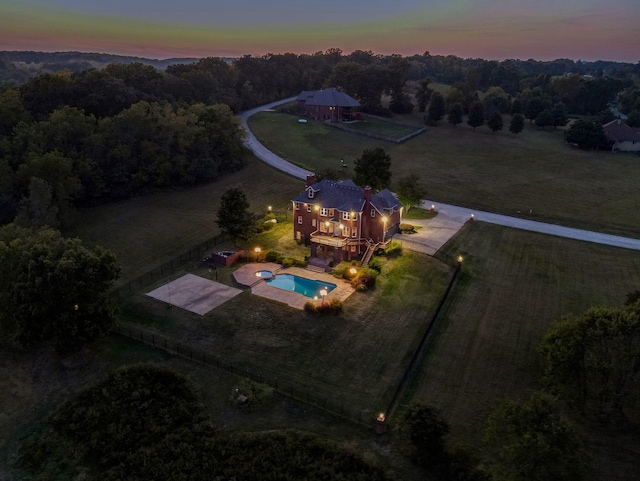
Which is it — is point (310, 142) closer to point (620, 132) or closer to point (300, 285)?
point (300, 285)

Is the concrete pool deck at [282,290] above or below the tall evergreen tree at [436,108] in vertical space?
below

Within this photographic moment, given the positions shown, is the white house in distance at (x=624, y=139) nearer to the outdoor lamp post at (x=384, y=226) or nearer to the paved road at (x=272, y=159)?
the paved road at (x=272, y=159)

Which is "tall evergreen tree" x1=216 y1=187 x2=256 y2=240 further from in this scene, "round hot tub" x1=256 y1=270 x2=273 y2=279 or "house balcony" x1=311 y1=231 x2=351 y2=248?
"house balcony" x1=311 y1=231 x2=351 y2=248

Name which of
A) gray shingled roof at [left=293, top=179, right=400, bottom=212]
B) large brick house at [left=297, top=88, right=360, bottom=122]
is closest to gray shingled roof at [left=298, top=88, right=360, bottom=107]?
large brick house at [left=297, top=88, right=360, bottom=122]

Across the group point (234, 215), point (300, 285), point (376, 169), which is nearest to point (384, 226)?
point (300, 285)

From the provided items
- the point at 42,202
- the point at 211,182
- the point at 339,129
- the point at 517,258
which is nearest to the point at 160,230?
the point at 42,202

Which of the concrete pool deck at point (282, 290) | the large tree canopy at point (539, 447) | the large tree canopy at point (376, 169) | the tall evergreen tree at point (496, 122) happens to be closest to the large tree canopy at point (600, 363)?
the large tree canopy at point (539, 447)
